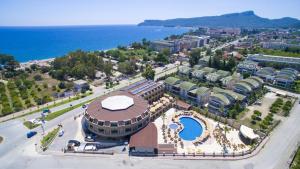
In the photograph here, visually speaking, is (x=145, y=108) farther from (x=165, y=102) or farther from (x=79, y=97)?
(x=79, y=97)

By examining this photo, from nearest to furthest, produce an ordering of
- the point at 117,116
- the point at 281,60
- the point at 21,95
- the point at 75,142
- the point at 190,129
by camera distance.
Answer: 1. the point at 75,142
2. the point at 117,116
3. the point at 190,129
4. the point at 21,95
5. the point at 281,60

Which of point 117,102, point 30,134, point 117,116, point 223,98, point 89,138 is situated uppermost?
point 117,102

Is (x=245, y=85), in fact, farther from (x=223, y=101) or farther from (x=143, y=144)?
(x=143, y=144)

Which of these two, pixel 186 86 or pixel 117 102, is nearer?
pixel 117 102

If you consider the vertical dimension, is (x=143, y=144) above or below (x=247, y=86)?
below

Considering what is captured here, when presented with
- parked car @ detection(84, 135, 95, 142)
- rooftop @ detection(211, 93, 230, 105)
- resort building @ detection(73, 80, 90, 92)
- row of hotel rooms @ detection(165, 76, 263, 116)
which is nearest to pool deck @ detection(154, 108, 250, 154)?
row of hotel rooms @ detection(165, 76, 263, 116)

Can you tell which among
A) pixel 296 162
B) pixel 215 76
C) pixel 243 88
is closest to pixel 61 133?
pixel 296 162

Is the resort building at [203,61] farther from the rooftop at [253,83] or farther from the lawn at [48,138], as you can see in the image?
the lawn at [48,138]
